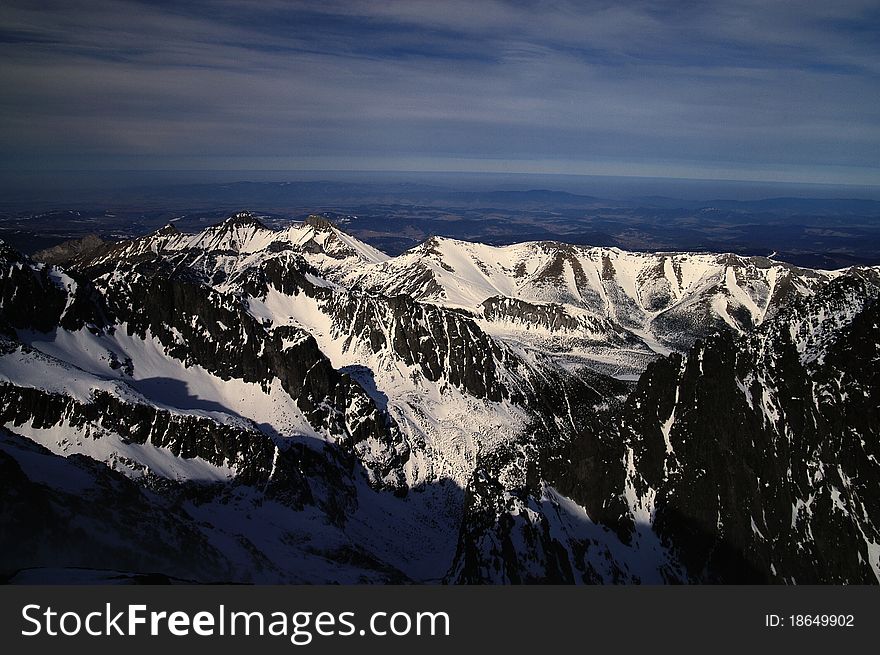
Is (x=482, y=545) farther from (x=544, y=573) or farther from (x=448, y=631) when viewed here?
(x=448, y=631)

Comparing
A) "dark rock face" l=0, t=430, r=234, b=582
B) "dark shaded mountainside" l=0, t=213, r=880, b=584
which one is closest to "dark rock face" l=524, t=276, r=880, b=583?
"dark shaded mountainside" l=0, t=213, r=880, b=584

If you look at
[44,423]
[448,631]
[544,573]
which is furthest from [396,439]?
[448,631]

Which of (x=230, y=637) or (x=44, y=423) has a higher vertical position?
(x=230, y=637)

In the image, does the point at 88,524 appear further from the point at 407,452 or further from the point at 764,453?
the point at 407,452

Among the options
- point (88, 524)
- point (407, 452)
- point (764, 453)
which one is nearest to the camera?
point (88, 524)

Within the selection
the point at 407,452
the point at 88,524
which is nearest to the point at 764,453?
the point at 88,524

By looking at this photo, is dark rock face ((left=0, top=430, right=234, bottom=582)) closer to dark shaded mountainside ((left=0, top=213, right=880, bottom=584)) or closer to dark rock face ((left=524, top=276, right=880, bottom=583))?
dark shaded mountainside ((left=0, top=213, right=880, bottom=584))

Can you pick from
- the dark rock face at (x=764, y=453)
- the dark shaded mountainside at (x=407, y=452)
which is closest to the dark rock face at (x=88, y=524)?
the dark shaded mountainside at (x=407, y=452)

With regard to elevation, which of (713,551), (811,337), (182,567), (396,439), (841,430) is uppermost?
(811,337)
